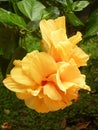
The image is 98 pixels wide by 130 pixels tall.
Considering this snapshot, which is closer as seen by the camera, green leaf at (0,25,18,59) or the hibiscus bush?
the hibiscus bush

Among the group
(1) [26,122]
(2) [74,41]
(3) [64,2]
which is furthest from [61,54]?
(1) [26,122]

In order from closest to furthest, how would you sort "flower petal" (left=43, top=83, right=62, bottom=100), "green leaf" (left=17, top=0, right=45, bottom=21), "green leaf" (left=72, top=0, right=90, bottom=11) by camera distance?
"flower petal" (left=43, top=83, right=62, bottom=100), "green leaf" (left=17, top=0, right=45, bottom=21), "green leaf" (left=72, top=0, right=90, bottom=11)


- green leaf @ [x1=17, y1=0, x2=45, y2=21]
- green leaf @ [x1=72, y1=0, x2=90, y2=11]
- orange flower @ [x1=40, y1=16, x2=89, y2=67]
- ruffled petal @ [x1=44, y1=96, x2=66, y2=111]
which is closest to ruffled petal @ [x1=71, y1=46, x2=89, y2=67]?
orange flower @ [x1=40, y1=16, x2=89, y2=67]

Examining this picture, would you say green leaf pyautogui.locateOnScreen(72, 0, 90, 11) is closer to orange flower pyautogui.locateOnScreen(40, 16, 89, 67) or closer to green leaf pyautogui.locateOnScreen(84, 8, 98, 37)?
green leaf pyautogui.locateOnScreen(84, 8, 98, 37)

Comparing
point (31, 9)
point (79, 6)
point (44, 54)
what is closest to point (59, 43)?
point (44, 54)

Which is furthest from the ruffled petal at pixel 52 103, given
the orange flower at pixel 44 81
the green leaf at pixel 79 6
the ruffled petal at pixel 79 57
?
the green leaf at pixel 79 6

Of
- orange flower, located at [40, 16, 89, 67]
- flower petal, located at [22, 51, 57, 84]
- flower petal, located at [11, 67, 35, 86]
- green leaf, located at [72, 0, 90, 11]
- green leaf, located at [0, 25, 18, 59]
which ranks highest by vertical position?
orange flower, located at [40, 16, 89, 67]

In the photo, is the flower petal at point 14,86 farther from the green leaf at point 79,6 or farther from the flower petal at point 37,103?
the green leaf at point 79,6
